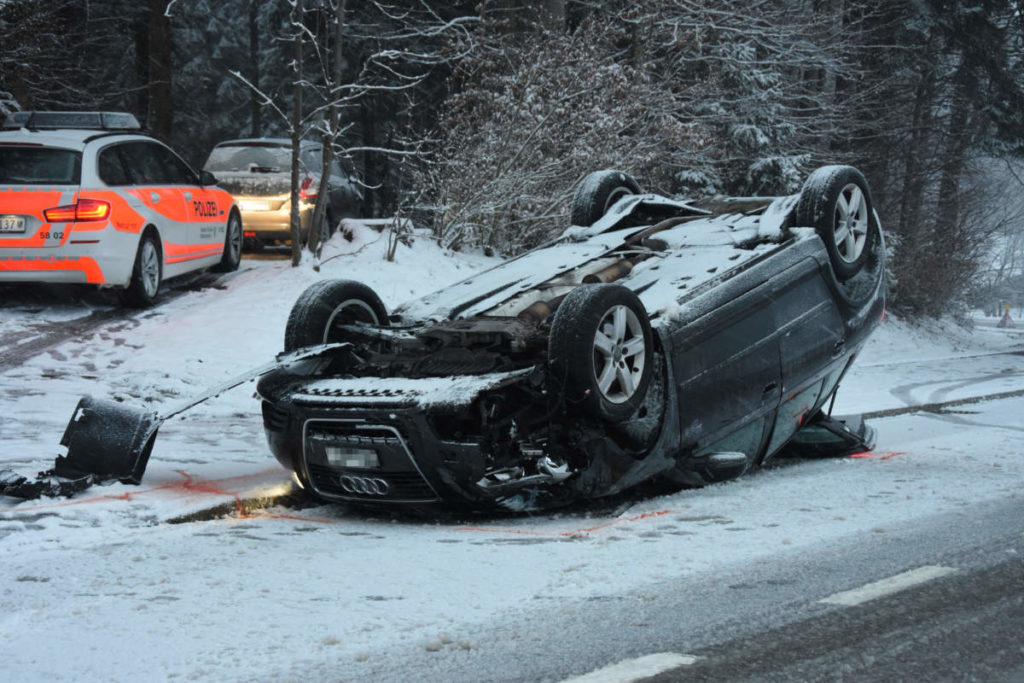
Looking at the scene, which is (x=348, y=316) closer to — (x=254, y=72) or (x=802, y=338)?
(x=802, y=338)

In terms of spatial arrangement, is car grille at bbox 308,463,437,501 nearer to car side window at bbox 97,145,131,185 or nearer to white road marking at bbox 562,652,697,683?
white road marking at bbox 562,652,697,683

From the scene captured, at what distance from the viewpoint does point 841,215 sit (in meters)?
6.61

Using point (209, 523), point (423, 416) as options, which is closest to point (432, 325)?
point (423, 416)

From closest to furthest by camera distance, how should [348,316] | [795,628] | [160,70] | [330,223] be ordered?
1. [795,628]
2. [348,316]
3. [330,223]
4. [160,70]

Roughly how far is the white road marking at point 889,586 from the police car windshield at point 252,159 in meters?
13.1

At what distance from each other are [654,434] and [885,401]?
6.90 metres

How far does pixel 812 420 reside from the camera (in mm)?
7074

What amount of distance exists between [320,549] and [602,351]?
1542 millimetres

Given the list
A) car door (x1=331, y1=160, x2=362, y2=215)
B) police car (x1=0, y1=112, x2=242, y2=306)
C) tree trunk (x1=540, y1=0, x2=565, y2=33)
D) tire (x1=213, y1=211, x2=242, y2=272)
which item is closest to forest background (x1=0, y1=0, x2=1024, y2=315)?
tree trunk (x1=540, y1=0, x2=565, y2=33)

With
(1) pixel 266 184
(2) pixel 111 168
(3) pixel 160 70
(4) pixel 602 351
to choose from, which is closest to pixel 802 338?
(4) pixel 602 351

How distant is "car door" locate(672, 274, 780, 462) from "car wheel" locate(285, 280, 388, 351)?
1771 mm

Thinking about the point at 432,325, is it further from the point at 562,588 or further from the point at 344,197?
the point at 344,197

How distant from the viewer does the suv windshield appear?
10680 mm

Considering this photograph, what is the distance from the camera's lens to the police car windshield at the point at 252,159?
16125 mm
